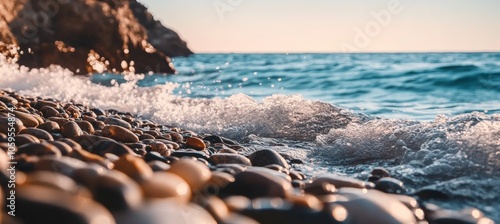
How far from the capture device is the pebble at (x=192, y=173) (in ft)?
6.41

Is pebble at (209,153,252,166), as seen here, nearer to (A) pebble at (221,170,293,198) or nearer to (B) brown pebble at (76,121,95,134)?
(A) pebble at (221,170,293,198)

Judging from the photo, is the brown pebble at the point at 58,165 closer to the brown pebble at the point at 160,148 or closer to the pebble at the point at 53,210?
the pebble at the point at 53,210

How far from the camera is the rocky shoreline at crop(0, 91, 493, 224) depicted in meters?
1.31

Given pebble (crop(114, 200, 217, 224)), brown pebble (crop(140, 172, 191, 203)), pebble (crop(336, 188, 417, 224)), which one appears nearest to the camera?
pebble (crop(114, 200, 217, 224))

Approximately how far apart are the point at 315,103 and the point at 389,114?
6.22 feet

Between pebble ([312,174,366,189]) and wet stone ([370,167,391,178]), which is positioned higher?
wet stone ([370,167,391,178])

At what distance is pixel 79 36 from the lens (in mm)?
15227

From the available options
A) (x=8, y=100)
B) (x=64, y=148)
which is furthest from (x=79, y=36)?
(x=64, y=148)

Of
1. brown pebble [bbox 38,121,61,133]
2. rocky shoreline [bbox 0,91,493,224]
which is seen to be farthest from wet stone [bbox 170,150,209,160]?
brown pebble [bbox 38,121,61,133]

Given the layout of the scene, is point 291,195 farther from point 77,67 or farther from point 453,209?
point 77,67

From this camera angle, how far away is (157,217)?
136 cm

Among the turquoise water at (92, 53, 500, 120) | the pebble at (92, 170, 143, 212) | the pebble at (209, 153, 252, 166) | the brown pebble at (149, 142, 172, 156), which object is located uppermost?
the turquoise water at (92, 53, 500, 120)

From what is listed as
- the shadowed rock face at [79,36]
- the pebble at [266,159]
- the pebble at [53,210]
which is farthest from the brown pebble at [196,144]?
the shadowed rock face at [79,36]

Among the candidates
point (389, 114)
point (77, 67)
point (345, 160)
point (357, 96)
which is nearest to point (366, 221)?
point (345, 160)
